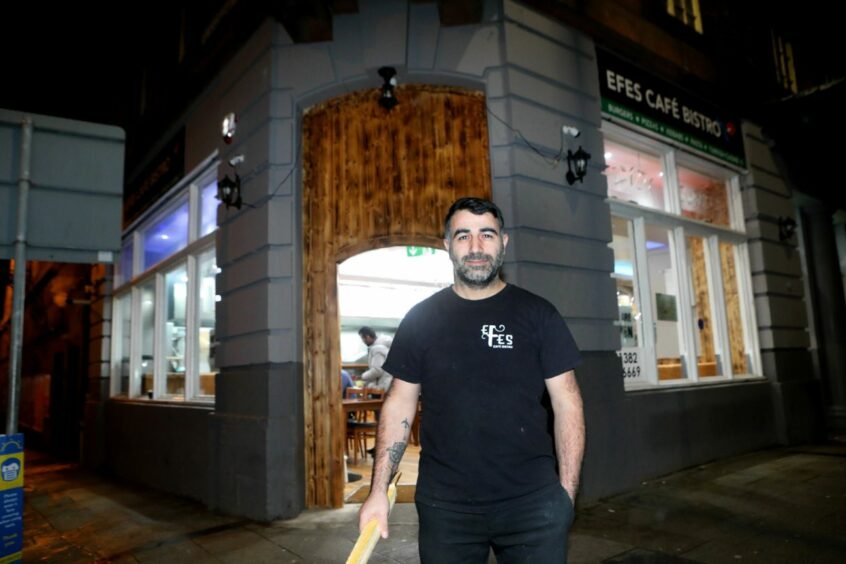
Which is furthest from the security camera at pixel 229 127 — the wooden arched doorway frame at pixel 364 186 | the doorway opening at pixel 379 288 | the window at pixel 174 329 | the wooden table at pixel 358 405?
the doorway opening at pixel 379 288

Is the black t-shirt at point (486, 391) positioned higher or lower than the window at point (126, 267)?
lower

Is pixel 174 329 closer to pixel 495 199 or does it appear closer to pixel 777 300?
pixel 495 199

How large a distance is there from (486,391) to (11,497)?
3.38m

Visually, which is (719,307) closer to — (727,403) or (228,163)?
(727,403)

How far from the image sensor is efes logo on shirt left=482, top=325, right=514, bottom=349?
2303 millimetres

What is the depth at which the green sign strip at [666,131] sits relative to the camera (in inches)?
288

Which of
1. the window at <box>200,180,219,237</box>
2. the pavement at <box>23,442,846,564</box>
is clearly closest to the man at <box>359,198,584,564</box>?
the pavement at <box>23,442,846,564</box>

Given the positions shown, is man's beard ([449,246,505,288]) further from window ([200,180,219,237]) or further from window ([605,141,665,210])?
window ([200,180,219,237])

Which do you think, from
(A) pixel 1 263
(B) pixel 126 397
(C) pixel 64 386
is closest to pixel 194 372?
(B) pixel 126 397

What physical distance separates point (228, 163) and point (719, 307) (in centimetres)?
747

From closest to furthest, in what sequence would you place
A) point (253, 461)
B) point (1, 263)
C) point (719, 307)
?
point (253, 461)
point (719, 307)
point (1, 263)

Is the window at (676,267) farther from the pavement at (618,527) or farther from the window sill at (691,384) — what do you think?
the pavement at (618,527)

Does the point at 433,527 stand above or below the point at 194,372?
below

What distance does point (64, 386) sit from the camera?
1473cm
